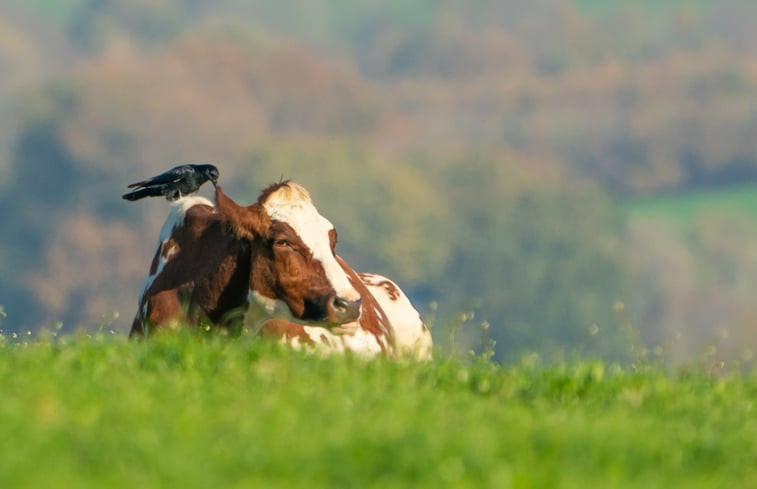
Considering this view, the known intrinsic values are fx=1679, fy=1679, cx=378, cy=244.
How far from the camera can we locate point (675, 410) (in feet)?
32.9

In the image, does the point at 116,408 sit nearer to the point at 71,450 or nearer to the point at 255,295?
the point at 71,450

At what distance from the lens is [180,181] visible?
653 inches

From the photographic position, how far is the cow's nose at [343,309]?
14.0m

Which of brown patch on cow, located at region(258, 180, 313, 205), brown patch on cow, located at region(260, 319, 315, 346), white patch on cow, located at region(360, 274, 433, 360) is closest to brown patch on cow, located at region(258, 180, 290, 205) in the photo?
brown patch on cow, located at region(258, 180, 313, 205)

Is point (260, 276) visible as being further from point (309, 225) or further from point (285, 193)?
point (285, 193)

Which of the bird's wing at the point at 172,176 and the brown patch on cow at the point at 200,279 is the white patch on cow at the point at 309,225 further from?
the bird's wing at the point at 172,176

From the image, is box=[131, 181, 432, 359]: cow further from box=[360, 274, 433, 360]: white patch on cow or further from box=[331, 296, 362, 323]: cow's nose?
box=[360, 274, 433, 360]: white patch on cow

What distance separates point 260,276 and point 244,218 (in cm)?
56

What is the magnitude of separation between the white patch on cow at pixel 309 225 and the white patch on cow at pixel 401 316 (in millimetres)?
2944

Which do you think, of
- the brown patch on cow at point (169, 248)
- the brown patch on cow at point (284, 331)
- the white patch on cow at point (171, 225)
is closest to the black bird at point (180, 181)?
the white patch on cow at point (171, 225)

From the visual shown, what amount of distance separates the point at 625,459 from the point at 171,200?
9.15m

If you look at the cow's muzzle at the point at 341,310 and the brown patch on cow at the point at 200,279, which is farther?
the brown patch on cow at the point at 200,279

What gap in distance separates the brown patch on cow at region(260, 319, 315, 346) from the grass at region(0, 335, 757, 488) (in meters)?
3.51

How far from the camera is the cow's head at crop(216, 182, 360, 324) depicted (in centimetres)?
1412
